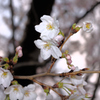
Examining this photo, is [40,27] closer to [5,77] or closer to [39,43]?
[39,43]

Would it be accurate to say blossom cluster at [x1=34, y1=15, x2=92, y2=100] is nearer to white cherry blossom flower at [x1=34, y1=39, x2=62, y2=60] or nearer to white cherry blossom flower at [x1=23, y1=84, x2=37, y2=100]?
white cherry blossom flower at [x1=34, y1=39, x2=62, y2=60]

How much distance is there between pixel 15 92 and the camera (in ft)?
2.50

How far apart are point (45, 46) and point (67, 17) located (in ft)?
15.4

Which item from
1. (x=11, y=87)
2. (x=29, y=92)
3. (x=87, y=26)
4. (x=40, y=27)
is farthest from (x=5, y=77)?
(x=87, y=26)

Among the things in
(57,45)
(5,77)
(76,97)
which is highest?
(57,45)

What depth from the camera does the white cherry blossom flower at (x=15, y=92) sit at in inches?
28.4

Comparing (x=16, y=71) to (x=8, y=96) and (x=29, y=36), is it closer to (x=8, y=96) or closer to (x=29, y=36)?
(x=29, y=36)

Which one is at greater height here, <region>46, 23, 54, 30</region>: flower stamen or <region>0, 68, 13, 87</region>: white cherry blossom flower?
<region>46, 23, 54, 30</region>: flower stamen

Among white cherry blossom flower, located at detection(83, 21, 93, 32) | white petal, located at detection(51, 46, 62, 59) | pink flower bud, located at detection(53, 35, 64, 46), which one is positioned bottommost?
white petal, located at detection(51, 46, 62, 59)

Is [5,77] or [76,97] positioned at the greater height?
[5,77]

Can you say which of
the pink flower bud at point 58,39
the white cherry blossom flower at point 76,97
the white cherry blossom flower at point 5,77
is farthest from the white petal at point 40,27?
the white cherry blossom flower at point 76,97

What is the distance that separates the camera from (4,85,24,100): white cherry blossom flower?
0.72 meters

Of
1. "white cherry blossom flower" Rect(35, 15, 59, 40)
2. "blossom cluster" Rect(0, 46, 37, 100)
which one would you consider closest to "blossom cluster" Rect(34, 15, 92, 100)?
"white cherry blossom flower" Rect(35, 15, 59, 40)

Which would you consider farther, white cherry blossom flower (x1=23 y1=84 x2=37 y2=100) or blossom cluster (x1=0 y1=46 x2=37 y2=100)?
white cherry blossom flower (x1=23 y1=84 x2=37 y2=100)
